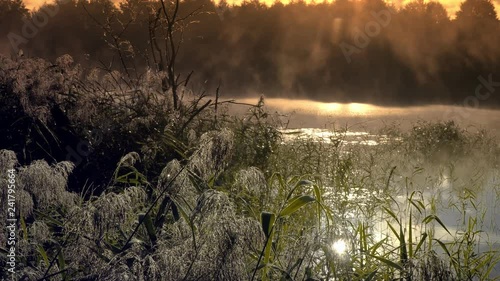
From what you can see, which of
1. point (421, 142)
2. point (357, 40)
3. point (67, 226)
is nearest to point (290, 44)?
point (357, 40)

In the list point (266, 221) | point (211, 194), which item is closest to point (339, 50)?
point (266, 221)

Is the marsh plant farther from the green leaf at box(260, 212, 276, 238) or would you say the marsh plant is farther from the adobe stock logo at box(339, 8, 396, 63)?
the adobe stock logo at box(339, 8, 396, 63)

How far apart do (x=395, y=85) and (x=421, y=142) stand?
489 inches

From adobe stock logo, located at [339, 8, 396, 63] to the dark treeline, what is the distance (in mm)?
50

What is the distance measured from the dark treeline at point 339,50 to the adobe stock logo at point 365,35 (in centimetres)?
5

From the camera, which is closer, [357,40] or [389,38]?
[389,38]

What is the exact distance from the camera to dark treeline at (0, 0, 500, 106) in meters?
19.9

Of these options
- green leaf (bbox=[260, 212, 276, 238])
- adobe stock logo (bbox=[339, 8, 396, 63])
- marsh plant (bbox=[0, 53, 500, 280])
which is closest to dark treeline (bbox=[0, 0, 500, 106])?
adobe stock logo (bbox=[339, 8, 396, 63])

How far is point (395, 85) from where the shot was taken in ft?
66.8

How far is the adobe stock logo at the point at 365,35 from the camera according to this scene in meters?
Answer: 21.4

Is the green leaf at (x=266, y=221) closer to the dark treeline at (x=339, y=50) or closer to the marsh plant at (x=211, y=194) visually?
the marsh plant at (x=211, y=194)

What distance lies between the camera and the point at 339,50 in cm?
2211

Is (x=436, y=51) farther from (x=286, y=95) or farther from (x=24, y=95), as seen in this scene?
(x=24, y=95)

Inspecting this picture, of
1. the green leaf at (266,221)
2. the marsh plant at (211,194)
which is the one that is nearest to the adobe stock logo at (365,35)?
the marsh plant at (211,194)
